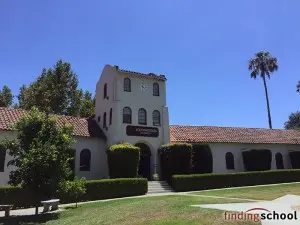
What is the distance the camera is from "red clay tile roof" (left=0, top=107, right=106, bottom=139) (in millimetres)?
27534

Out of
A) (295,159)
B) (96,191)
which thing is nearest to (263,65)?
(295,159)

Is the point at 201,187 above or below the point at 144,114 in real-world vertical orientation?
below

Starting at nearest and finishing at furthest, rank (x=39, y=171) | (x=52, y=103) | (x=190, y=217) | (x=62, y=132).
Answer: (x=190, y=217), (x=39, y=171), (x=62, y=132), (x=52, y=103)

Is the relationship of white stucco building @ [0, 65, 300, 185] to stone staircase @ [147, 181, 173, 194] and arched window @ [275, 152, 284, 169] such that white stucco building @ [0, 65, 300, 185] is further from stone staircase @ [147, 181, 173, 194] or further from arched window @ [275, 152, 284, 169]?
arched window @ [275, 152, 284, 169]

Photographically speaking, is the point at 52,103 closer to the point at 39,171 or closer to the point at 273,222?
the point at 39,171

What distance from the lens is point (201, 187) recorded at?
2827 centimetres

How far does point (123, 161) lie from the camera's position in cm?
2734

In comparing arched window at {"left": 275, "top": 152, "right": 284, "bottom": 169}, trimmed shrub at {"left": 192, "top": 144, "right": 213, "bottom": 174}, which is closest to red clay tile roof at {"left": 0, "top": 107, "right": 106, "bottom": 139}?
trimmed shrub at {"left": 192, "top": 144, "right": 213, "bottom": 174}

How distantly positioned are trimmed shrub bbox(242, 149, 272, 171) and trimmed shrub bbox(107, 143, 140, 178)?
13.7 meters

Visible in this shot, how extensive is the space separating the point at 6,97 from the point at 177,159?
1308 inches

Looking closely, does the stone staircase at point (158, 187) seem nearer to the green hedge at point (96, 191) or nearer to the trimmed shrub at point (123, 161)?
the green hedge at point (96, 191)

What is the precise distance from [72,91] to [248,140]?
2396 centimetres

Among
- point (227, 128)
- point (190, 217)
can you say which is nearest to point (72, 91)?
point (227, 128)

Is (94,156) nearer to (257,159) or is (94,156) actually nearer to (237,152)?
(237,152)
